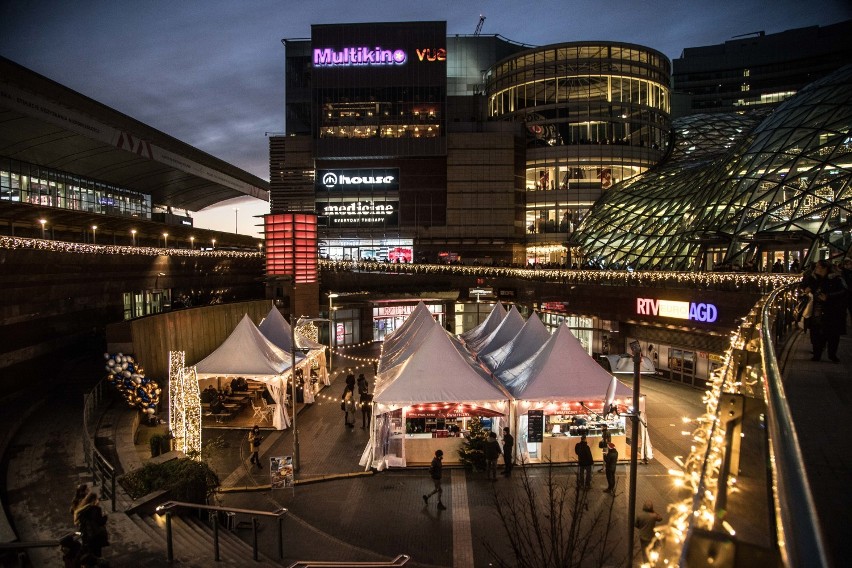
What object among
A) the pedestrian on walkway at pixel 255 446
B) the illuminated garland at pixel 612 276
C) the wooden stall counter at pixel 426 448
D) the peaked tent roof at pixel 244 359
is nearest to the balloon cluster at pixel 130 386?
the peaked tent roof at pixel 244 359

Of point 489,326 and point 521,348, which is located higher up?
point 489,326

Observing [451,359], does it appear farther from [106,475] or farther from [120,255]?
[120,255]

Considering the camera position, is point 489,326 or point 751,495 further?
point 489,326

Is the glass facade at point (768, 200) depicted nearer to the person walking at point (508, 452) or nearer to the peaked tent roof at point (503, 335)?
the peaked tent roof at point (503, 335)

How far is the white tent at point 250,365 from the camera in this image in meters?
20.4

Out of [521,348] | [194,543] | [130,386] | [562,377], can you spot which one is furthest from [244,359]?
[562,377]

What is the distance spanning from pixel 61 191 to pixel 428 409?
45.6 m

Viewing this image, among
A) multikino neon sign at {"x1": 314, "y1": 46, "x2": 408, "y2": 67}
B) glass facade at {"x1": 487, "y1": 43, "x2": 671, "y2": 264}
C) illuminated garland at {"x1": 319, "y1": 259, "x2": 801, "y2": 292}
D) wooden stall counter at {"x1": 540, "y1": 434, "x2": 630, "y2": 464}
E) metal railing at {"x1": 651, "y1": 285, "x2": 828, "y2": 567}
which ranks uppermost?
multikino neon sign at {"x1": 314, "y1": 46, "x2": 408, "y2": 67}

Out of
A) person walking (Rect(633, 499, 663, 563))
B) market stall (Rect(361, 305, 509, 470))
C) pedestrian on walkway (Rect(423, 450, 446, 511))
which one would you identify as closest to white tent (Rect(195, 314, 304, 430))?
market stall (Rect(361, 305, 509, 470))

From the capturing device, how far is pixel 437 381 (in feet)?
56.6

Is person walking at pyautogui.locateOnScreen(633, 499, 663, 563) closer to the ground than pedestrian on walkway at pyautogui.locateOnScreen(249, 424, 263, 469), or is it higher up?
higher up

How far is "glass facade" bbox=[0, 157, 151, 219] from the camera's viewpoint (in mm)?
40656

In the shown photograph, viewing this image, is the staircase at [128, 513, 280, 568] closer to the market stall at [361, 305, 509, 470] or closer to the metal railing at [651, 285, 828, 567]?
the market stall at [361, 305, 509, 470]

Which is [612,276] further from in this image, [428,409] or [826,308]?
[826,308]
